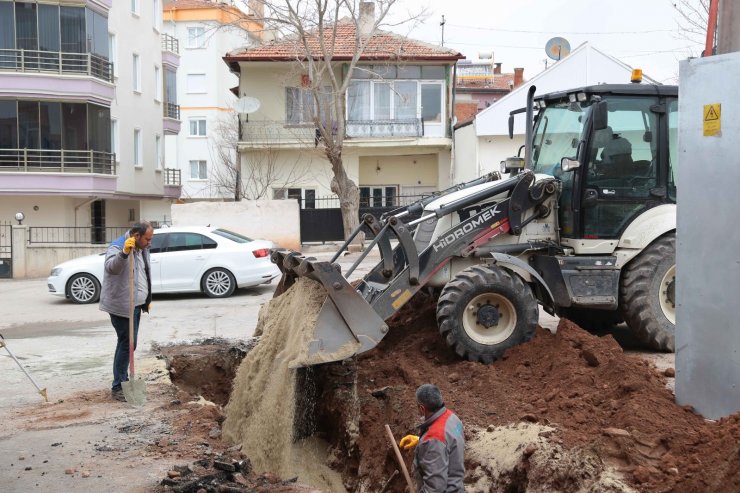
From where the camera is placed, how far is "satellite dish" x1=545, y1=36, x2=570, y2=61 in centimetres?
3080

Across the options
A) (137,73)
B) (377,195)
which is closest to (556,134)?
(377,195)

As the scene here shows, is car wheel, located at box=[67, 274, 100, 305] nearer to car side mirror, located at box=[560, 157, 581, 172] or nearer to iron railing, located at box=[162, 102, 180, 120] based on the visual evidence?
car side mirror, located at box=[560, 157, 581, 172]

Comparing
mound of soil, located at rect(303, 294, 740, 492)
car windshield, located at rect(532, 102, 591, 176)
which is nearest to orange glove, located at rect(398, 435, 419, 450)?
mound of soil, located at rect(303, 294, 740, 492)

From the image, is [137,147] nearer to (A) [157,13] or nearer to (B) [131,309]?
(A) [157,13]

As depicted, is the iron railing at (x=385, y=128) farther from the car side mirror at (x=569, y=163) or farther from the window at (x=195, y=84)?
the window at (x=195, y=84)

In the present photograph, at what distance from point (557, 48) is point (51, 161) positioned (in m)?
20.1

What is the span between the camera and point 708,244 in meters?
6.12

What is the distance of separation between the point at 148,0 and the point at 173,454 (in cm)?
3473

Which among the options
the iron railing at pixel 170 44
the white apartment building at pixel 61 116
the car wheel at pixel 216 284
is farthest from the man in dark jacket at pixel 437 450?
the iron railing at pixel 170 44

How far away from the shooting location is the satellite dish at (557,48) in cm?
3080

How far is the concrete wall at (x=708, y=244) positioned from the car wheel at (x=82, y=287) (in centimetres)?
1395

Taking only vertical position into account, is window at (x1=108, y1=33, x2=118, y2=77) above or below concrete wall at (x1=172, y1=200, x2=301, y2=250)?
above

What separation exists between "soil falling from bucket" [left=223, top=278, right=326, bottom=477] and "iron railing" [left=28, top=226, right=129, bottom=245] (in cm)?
2038

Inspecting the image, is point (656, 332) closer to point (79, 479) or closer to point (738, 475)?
point (738, 475)
